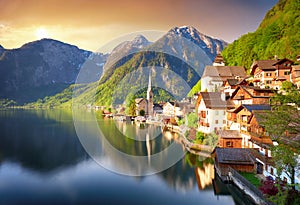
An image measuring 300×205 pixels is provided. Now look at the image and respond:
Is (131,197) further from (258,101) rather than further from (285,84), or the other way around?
(285,84)

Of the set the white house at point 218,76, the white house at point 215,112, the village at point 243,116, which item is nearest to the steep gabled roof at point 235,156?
the village at point 243,116

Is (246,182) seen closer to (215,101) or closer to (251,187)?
(251,187)

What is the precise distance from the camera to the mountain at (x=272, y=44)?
155 ft

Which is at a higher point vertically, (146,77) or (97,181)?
(146,77)

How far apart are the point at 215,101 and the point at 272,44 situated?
87.2 ft

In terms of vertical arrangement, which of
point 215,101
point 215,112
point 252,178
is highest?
point 215,101

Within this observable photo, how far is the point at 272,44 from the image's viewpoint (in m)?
52.3

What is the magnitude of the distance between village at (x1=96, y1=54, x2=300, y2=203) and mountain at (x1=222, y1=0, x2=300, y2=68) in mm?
6115

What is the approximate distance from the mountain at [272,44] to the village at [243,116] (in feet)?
20.1

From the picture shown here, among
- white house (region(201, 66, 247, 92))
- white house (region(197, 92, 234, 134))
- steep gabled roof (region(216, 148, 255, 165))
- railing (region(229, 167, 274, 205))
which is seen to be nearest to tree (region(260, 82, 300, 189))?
railing (region(229, 167, 274, 205))

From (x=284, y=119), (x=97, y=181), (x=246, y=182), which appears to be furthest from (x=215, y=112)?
(x=284, y=119)

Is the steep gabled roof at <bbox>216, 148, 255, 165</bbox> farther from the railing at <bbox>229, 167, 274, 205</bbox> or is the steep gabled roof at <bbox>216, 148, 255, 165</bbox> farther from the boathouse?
the railing at <bbox>229, 167, 274, 205</bbox>

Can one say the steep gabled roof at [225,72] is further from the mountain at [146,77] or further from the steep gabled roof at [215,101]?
the mountain at [146,77]

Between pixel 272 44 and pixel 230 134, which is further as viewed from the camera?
pixel 272 44
